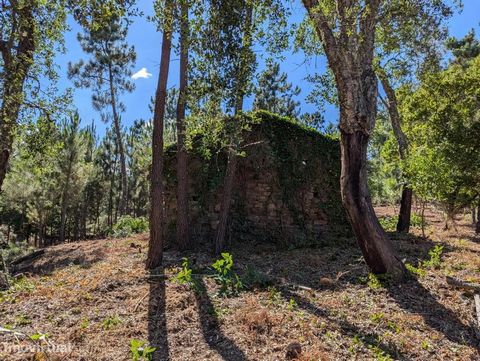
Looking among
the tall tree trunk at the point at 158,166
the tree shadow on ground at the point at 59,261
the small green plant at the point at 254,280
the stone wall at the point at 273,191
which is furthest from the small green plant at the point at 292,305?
the tree shadow on ground at the point at 59,261

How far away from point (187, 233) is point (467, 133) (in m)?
7.26

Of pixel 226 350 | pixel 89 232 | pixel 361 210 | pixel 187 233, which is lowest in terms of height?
pixel 89 232

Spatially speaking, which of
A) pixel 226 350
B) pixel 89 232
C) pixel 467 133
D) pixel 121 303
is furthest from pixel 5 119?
pixel 89 232

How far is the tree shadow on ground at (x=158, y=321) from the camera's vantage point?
10.7ft

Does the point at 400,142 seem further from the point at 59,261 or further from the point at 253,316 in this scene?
the point at 59,261

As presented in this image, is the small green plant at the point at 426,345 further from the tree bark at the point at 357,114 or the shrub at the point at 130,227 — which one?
the shrub at the point at 130,227

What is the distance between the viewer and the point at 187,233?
700 centimetres

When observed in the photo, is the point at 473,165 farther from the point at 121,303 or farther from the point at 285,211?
the point at 121,303

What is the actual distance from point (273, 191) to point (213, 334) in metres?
4.77

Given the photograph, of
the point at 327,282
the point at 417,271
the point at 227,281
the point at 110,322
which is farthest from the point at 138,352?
the point at 417,271

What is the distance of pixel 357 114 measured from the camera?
4.73 metres

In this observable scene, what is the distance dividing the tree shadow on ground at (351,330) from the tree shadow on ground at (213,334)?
41.1 inches

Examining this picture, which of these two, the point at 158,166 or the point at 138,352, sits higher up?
the point at 158,166

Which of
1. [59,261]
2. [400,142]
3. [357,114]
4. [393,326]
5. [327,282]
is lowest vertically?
[59,261]
